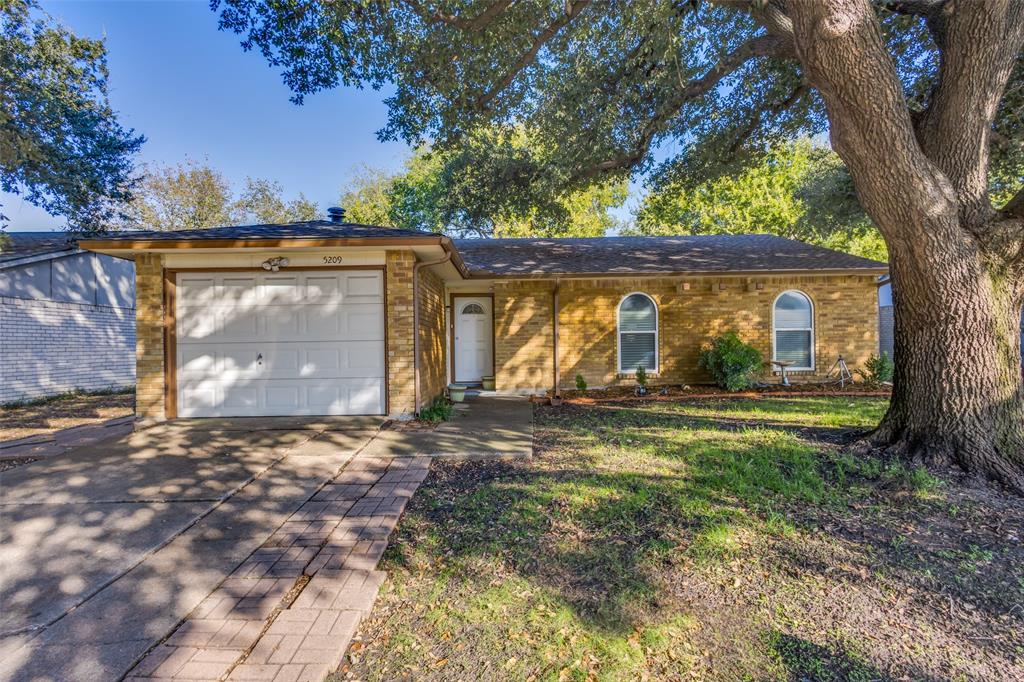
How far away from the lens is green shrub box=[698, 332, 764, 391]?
9.70 m

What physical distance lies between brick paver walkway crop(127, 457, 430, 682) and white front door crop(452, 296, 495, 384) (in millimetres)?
7516

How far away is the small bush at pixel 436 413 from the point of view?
702 centimetres

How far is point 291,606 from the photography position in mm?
2410

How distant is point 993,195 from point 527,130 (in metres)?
10.8

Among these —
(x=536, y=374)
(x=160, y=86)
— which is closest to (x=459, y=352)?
(x=536, y=374)

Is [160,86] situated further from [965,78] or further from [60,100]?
[965,78]

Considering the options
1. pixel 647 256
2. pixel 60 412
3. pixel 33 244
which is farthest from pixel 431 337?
pixel 33 244

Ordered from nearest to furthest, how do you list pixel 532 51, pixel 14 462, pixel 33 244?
pixel 14 462, pixel 532 51, pixel 33 244

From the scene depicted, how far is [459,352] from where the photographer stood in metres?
11.3

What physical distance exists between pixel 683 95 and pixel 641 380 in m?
5.53

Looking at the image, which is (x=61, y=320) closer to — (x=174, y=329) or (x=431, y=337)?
(x=174, y=329)

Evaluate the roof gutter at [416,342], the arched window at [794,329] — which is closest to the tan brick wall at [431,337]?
the roof gutter at [416,342]

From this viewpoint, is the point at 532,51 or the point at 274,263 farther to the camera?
the point at 274,263

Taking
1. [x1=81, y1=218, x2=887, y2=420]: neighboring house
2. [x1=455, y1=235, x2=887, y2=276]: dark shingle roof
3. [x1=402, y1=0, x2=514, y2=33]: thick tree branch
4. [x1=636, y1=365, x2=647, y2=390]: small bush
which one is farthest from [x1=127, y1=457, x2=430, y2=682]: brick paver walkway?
[x1=636, y1=365, x2=647, y2=390]: small bush
